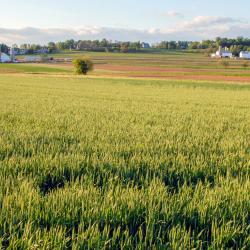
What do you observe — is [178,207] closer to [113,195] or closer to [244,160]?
[113,195]

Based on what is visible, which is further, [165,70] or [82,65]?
[165,70]

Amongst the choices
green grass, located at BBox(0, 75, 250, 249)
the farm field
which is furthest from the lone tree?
green grass, located at BBox(0, 75, 250, 249)

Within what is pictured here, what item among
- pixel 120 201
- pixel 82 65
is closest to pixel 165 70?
pixel 82 65

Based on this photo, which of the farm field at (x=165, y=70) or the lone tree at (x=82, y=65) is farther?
the lone tree at (x=82, y=65)

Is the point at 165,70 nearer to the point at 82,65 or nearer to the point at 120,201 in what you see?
the point at 82,65

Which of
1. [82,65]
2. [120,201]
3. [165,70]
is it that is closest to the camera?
[120,201]

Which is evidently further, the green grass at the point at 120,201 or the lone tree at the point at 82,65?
the lone tree at the point at 82,65

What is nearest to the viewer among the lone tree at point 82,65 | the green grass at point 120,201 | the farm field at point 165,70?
the green grass at point 120,201

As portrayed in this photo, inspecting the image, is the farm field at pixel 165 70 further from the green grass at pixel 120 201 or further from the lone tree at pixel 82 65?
the green grass at pixel 120 201

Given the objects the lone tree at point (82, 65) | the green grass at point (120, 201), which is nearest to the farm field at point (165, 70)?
the lone tree at point (82, 65)

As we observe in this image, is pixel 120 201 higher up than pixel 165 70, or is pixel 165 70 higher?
pixel 120 201

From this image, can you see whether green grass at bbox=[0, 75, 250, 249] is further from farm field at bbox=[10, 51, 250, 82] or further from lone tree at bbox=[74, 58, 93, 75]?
lone tree at bbox=[74, 58, 93, 75]

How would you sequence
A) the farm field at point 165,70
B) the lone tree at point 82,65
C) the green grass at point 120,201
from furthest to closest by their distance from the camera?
Answer: the lone tree at point 82,65, the farm field at point 165,70, the green grass at point 120,201

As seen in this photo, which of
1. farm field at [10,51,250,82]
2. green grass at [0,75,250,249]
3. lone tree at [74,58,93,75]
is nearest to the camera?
green grass at [0,75,250,249]
